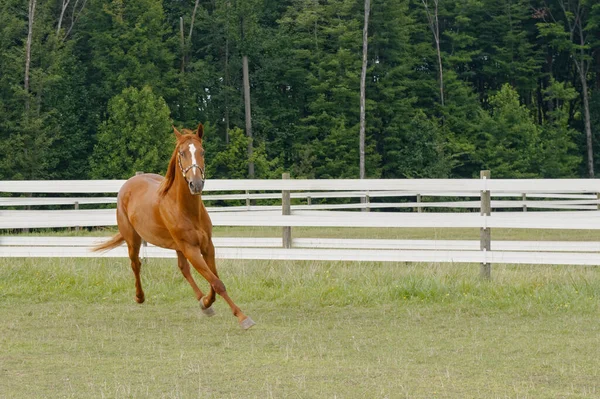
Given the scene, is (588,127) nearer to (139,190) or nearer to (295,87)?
(295,87)

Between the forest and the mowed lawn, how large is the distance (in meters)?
29.6

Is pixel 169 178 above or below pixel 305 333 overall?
above

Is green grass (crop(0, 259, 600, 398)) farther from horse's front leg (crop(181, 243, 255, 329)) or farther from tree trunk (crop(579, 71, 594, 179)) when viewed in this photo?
tree trunk (crop(579, 71, 594, 179))

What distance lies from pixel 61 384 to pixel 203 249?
2911mm

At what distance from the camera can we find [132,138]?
140 feet

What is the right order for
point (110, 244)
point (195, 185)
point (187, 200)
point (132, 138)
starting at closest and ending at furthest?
point (195, 185) → point (187, 200) → point (110, 244) → point (132, 138)

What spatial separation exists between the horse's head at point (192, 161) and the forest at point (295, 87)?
32241 mm

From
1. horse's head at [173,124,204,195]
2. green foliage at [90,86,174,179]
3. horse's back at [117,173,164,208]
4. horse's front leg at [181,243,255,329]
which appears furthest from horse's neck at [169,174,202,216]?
green foliage at [90,86,174,179]

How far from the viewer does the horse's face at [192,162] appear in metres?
9.27

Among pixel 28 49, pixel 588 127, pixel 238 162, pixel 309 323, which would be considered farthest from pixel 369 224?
pixel 588 127

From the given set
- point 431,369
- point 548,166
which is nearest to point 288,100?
point 548,166

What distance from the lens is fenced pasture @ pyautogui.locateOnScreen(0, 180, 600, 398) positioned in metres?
7.26

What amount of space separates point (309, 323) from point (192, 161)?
2.10 m

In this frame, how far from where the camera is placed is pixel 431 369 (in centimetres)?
767
